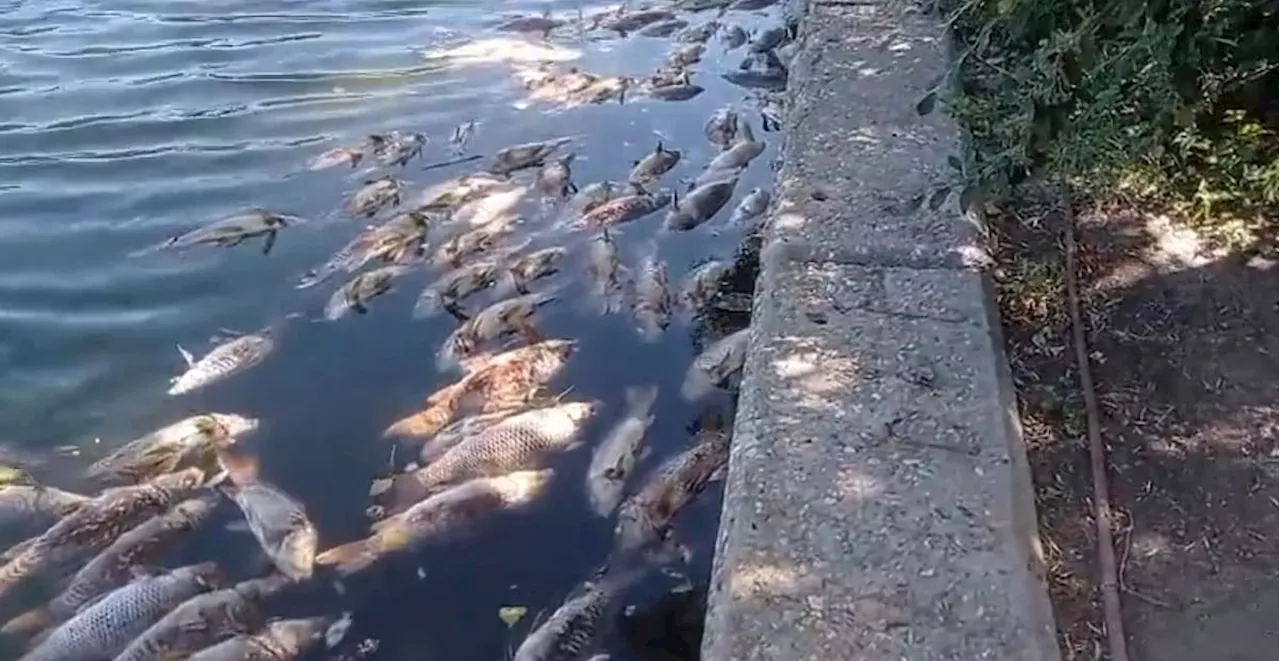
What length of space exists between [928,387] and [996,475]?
0.47 meters

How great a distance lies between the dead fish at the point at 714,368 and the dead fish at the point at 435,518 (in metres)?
0.88

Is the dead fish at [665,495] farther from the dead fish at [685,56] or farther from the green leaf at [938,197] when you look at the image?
the dead fish at [685,56]

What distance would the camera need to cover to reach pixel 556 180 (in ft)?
23.7

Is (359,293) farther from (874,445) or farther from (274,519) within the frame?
(874,445)

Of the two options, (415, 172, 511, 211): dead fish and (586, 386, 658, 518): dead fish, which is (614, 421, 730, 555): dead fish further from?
(415, 172, 511, 211): dead fish

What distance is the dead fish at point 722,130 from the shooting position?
25.6ft

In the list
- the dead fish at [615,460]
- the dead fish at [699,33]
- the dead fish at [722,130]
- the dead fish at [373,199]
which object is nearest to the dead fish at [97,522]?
the dead fish at [615,460]

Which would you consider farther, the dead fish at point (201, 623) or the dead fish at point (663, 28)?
the dead fish at point (663, 28)

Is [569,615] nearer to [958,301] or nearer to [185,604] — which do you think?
[185,604]

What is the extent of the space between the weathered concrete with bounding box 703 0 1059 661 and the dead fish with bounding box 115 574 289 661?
1577mm

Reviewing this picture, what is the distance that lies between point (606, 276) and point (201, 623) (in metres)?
2.61

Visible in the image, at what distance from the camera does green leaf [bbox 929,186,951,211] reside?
4.96 meters

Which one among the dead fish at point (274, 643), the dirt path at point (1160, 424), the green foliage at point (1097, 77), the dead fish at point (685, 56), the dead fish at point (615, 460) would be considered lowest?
the dead fish at point (274, 643)

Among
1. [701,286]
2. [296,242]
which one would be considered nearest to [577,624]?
[701,286]
